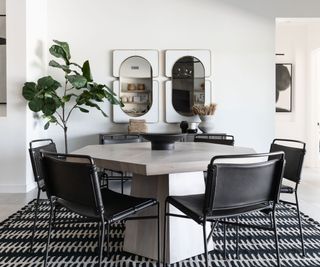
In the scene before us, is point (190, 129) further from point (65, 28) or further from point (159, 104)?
point (65, 28)

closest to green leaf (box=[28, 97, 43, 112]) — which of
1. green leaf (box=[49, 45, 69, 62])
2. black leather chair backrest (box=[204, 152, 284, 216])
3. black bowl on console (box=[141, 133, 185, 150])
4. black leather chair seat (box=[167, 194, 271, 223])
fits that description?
green leaf (box=[49, 45, 69, 62])

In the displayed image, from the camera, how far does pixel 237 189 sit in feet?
A: 4.63

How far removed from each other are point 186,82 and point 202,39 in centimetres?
66

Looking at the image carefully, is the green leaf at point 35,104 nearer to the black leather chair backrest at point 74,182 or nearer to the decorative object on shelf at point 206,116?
the decorative object on shelf at point 206,116

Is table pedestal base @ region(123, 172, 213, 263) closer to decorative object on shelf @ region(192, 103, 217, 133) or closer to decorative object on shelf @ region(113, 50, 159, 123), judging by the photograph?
decorative object on shelf @ region(192, 103, 217, 133)

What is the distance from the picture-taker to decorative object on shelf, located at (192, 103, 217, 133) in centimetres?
414

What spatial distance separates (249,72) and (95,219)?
3.59 m

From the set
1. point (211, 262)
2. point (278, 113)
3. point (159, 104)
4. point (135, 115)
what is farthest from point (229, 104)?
point (211, 262)

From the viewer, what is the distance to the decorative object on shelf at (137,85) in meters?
4.31

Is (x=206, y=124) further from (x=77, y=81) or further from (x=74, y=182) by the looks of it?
(x=74, y=182)

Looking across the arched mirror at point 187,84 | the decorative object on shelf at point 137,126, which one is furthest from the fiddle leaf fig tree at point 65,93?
the arched mirror at point 187,84

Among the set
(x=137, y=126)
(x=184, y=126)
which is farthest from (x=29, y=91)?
(x=184, y=126)

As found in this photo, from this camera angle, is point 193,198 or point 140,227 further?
point 140,227

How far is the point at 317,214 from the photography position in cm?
285
